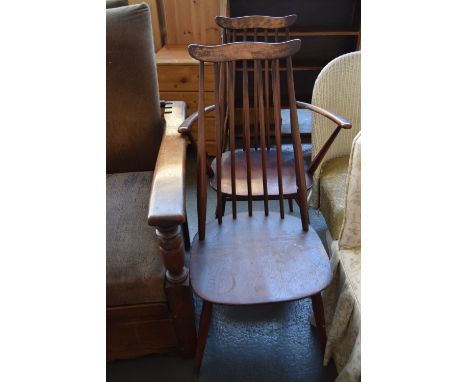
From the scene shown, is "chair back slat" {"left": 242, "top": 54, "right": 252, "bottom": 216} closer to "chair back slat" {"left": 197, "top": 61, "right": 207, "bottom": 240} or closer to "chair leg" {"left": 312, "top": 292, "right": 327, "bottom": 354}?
"chair back slat" {"left": 197, "top": 61, "right": 207, "bottom": 240}

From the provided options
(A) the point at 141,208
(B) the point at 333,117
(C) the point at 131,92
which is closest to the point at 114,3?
(C) the point at 131,92

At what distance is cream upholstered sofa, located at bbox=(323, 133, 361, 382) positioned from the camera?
0.95 m

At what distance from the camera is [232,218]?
1262mm

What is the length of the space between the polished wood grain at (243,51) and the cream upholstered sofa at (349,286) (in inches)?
12.6

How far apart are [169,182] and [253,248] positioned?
0.32 metres

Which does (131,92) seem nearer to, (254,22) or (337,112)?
(254,22)

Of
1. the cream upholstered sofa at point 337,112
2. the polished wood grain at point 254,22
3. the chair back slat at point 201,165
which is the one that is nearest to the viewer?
the chair back slat at point 201,165

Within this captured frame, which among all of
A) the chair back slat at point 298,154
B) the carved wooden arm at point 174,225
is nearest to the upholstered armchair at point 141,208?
the carved wooden arm at point 174,225

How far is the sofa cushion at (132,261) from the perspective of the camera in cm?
102

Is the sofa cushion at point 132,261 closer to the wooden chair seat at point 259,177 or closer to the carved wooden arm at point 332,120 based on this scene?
the wooden chair seat at point 259,177

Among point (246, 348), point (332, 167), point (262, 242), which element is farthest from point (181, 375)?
point (332, 167)

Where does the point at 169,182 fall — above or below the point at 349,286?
above

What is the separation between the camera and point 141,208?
1229mm
